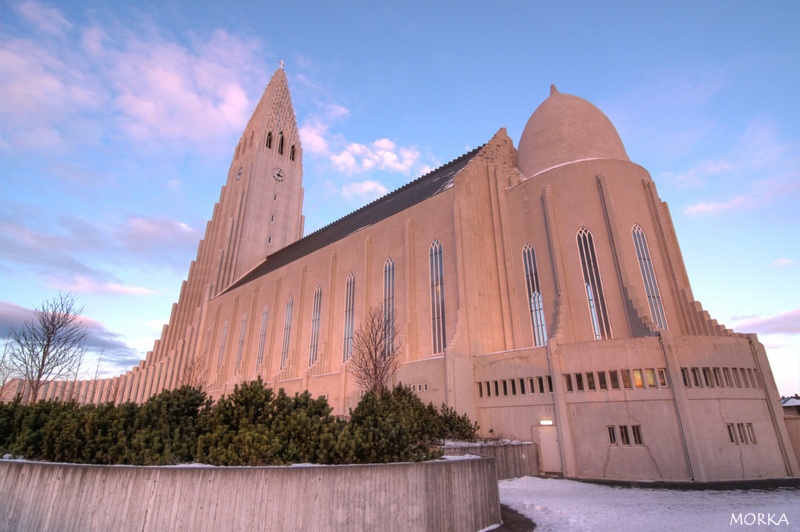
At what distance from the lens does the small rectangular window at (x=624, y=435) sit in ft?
57.0

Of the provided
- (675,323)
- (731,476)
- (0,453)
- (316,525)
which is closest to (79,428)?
(0,453)

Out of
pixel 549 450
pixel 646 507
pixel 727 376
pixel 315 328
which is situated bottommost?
pixel 646 507

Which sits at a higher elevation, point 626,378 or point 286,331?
point 286,331

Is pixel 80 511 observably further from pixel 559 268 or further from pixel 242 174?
pixel 242 174

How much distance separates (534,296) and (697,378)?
10418 millimetres

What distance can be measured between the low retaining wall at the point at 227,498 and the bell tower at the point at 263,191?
49.7 m

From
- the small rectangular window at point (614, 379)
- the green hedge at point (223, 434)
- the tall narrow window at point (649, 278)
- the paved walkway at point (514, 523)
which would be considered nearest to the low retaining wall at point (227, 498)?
the green hedge at point (223, 434)

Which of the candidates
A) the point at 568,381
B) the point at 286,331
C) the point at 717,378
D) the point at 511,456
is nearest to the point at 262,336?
the point at 286,331

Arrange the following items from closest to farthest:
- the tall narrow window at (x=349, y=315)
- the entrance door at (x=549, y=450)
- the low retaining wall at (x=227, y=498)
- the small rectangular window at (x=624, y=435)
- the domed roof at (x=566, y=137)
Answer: the low retaining wall at (x=227, y=498)
the small rectangular window at (x=624, y=435)
the entrance door at (x=549, y=450)
the domed roof at (x=566, y=137)
the tall narrow window at (x=349, y=315)

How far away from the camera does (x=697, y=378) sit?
1755 centimetres

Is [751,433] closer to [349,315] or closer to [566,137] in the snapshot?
[566,137]

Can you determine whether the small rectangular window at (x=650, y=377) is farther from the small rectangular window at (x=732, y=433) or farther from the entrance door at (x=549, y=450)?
the entrance door at (x=549, y=450)

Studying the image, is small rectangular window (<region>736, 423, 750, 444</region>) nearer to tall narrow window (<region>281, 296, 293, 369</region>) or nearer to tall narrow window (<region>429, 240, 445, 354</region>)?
tall narrow window (<region>429, 240, 445, 354</region>)

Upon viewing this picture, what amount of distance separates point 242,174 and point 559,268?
4856cm
